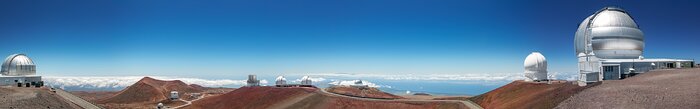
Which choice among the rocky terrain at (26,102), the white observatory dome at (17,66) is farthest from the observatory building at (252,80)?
the rocky terrain at (26,102)

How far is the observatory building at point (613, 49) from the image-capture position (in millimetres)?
54469

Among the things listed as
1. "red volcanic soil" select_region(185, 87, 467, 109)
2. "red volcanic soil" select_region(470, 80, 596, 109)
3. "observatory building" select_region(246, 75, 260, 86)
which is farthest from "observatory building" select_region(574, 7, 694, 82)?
"observatory building" select_region(246, 75, 260, 86)

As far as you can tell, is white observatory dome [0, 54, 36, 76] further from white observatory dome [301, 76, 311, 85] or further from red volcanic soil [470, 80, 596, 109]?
red volcanic soil [470, 80, 596, 109]

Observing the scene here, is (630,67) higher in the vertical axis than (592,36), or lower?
lower

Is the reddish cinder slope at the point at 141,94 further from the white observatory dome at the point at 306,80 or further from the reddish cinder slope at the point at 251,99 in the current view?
the white observatory dome at the point at 306,80

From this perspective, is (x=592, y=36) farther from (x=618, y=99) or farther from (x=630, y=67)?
(x=618, y=99)

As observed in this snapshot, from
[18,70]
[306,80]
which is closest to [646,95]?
[306,80]

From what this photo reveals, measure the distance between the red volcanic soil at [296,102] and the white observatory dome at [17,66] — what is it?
26.5 m

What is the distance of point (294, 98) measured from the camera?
250 feet

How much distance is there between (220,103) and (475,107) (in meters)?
42.9

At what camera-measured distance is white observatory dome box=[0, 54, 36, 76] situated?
77.3 m

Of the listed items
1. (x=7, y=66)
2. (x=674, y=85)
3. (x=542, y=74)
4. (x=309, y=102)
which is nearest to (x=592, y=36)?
(x=542, y=74)

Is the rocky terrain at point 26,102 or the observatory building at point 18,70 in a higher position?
the observatory building at point 18,70

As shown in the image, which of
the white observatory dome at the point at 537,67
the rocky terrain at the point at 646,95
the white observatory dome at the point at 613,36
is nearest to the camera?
the rocky terrain at the point at 646,95
